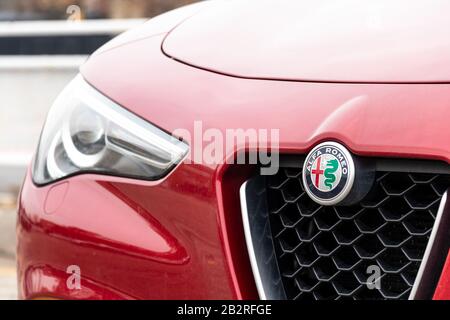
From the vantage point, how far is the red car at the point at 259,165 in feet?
6.29

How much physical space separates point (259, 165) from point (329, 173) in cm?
17

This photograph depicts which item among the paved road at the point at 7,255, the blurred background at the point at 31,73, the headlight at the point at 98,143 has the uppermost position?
the blurred background at the point at 31,73

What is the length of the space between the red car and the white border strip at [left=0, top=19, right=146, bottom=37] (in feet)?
18.6

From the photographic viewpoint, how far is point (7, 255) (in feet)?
20.4

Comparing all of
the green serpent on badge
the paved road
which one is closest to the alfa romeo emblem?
the green serpent on badge

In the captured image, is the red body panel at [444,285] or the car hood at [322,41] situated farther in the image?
the car hood at [322,41]

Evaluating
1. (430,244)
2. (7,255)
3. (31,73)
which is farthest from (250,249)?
(31,73)

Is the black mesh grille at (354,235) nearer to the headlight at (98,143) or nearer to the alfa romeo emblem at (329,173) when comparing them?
the alfa romeo emblem at (329,173)

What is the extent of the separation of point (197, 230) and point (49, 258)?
0.40 meters

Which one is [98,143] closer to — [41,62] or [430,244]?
[430,244]

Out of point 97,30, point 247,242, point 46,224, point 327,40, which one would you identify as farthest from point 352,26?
point 97,30

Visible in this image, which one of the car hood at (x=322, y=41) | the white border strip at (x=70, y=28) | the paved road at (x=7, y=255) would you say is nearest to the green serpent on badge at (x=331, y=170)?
the car hood at (x=322, y=41)

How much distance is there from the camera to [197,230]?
2086 millimetres

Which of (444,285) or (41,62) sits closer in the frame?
(444,285)
